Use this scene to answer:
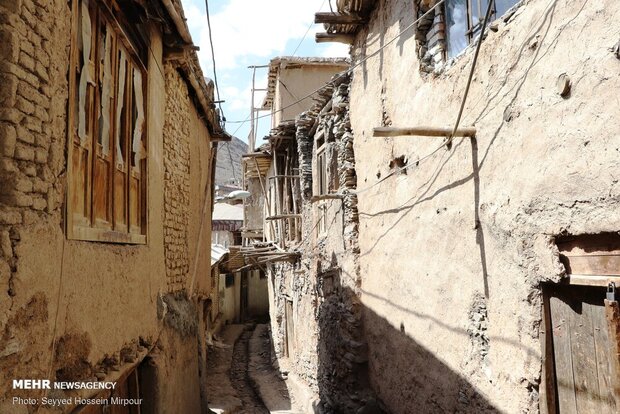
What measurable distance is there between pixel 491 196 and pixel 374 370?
3.51 meters

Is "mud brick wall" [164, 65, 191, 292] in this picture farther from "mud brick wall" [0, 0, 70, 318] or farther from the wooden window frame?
"mud brick wall" [0, 0, 70, 318]

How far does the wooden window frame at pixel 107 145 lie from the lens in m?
2.96

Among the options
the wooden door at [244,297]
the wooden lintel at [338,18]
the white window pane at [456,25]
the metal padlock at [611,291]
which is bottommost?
the wooden door at [244,297]

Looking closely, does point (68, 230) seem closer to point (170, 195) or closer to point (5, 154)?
point (5, 154)

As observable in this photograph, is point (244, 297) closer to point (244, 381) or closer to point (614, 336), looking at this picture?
point (244, 381)

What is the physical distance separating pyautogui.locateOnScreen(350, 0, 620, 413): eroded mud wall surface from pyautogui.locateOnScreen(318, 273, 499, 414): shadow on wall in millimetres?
24

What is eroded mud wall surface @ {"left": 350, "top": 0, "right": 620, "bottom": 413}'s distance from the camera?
8.77 ft

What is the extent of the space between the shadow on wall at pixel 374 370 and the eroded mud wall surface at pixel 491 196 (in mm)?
24

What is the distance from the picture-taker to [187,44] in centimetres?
515

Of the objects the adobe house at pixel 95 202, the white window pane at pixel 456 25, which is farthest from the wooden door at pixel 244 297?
the white window pane at pixel 456 25

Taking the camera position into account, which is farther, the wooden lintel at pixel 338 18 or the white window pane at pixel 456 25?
the wooden lintel at pixel 338 18

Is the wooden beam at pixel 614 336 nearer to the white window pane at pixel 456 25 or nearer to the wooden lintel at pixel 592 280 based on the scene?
Answer: the wooden lintel at pixel 592 280

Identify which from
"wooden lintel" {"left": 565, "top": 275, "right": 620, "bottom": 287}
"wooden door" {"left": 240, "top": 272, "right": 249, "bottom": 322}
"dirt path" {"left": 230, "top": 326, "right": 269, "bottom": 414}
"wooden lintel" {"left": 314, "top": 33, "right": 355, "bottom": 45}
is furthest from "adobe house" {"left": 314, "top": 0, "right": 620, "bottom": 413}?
"wooden door" {"left": 240, "top": 272, "right": 249, "bottom": 322}

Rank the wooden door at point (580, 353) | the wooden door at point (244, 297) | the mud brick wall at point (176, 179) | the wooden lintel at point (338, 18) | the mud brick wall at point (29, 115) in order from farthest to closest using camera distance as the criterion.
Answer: the wooden door at point (244, 297) → the wooden lintel at point (338, 18) → the mud brick wall at point (176, 179) → the wooden door at point (580, 353) → the mud brick wall at point (29, 115)
